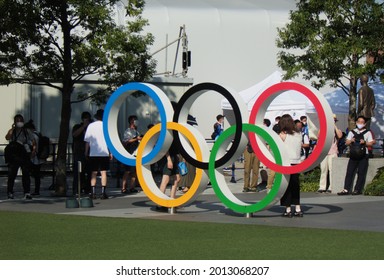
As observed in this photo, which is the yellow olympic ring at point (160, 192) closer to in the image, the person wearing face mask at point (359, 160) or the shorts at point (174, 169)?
the shorts at point (174, 169)

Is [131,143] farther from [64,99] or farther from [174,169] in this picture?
[174,169]

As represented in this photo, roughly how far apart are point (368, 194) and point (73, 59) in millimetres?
7221

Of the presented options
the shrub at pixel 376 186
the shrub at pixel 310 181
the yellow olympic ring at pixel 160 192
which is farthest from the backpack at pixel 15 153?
the shrub at pixel 376 186

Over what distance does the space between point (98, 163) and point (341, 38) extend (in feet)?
38.9

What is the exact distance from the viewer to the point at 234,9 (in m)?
42.4

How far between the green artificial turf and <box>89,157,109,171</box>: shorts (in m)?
3.91

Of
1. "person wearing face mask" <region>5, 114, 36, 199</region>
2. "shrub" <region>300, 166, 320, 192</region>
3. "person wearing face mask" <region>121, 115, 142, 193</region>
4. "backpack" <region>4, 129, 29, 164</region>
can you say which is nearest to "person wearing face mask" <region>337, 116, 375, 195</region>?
"shrub" <region>300, 166, 320, 192</region>

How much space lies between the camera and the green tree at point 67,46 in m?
19.3

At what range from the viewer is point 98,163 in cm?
1922

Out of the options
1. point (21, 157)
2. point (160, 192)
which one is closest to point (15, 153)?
point (21, 157)

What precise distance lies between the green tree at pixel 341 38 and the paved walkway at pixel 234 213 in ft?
26.9

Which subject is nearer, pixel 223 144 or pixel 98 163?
pixel 223 144

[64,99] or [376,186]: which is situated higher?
[64,99]

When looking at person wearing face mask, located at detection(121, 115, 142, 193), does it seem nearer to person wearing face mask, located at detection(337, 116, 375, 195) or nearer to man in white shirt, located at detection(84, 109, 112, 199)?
man in white shirt, located at detection(84, 109, 112, 199)
